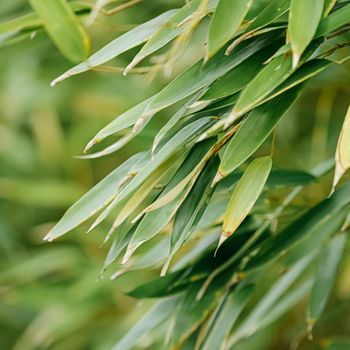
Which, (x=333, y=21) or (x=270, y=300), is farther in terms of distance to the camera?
(x=270, y=300)

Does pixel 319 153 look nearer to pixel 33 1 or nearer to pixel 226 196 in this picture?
pixel 226 196

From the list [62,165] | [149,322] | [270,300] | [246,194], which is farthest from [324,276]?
[62,165]

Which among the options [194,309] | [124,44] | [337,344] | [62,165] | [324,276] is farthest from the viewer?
[62,165]

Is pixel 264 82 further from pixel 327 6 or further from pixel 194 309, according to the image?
pixel 194 309

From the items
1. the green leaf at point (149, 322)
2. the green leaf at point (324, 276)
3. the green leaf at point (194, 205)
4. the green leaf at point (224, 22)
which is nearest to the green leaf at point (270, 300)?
the green leaf at point (324, 276)

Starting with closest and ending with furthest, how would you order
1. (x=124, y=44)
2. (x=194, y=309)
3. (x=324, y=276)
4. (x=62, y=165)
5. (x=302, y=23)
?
(x=302, y=23)
(x=124, y=44)
(x=194, y=309)
(x=324, y=276)
(x=62, y=165)

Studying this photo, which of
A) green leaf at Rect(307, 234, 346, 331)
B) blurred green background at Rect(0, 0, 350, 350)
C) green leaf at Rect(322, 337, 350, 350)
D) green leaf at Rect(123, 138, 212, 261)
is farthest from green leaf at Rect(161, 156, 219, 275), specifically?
blurred green background at Rect(0, 0, 350, 350)
